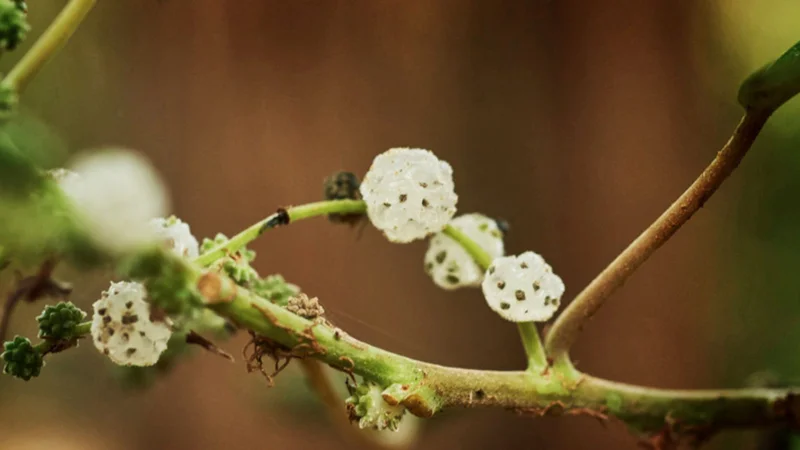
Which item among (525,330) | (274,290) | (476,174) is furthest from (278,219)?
(476,174)

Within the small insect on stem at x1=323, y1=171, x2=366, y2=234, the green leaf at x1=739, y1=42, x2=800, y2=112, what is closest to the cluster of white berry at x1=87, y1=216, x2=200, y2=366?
the small insect on stem at x1=323, y1=171, x2=366, y2=234

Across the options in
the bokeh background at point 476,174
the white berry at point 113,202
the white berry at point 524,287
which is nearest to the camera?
the white berry at point 113,202

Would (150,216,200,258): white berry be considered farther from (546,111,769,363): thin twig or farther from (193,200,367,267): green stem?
(546,111,769,363): thin twig

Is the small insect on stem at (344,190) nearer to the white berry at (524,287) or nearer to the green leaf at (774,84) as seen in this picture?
the white berry at (524,287)

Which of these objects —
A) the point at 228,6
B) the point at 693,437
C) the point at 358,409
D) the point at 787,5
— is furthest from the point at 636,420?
the point at 228,6

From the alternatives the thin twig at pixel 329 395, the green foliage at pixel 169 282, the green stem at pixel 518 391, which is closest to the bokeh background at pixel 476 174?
the thin twig at pixel 329 395

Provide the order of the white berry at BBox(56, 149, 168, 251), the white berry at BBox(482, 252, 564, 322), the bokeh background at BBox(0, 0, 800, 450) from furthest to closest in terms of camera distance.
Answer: the bokeh background at BBox(0, 0, 800, 450)
the white berry at BBox(482, 252, 564, 322)
the white berry at BBox(56, 149, 168, 251)
